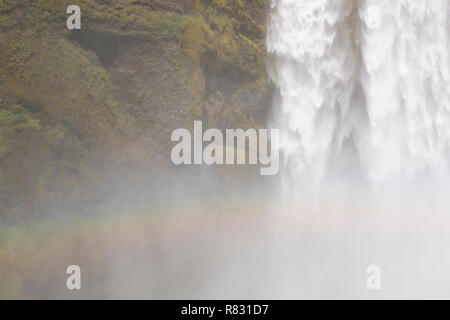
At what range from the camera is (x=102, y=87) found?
27.0ft

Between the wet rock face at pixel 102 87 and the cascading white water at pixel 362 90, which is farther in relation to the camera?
the cascading white water at pixel 362 90

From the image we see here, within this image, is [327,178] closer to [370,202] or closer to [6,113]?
[370,202]

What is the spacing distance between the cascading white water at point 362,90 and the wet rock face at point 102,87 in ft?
4.47

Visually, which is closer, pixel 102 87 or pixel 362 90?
pixel 102 87

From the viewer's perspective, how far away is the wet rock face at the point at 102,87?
24.1 ft

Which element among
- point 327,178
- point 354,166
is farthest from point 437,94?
point 327,178

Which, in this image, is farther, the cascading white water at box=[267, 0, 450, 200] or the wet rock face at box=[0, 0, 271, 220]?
the cascading white water at box=[267, 0, 450, 200]

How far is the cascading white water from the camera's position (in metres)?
10.8

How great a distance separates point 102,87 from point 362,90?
608 cm

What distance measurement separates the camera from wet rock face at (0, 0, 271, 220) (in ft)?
24.1

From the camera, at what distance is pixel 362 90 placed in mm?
11203

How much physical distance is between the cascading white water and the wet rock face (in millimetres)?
1364

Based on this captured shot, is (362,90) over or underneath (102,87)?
over

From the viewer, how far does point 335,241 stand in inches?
430
